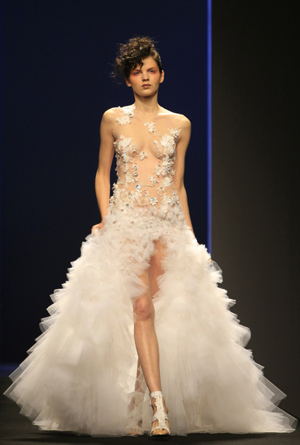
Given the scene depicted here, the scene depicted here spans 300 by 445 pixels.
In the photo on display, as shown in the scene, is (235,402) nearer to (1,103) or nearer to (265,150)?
(265,150)

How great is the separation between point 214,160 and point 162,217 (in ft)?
4.81

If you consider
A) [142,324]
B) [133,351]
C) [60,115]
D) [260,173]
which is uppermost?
[60,115]

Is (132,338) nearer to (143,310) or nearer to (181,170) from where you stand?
(143,310)

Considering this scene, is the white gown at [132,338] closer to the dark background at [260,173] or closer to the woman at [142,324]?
the woman at [142,324]

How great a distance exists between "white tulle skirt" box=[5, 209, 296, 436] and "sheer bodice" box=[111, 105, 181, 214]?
0.24 feet

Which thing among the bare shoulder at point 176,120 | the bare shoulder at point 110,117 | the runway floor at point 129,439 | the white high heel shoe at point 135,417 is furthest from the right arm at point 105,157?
the runway floor at point 129,439

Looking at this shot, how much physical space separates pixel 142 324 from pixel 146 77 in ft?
3.51

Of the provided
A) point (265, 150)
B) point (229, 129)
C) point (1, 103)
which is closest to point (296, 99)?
point (265, 150)

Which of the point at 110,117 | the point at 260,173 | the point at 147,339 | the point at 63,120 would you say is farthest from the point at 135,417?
the point at 63,120

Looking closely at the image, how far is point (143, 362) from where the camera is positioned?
11.1ft

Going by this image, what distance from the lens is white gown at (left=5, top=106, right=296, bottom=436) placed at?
3449 millimetres

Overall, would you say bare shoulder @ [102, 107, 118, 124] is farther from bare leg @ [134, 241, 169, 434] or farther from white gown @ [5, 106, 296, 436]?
A: bare leg @ [134, 241, 169, 434]

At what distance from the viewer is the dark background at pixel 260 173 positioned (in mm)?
4312

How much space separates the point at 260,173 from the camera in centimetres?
470
